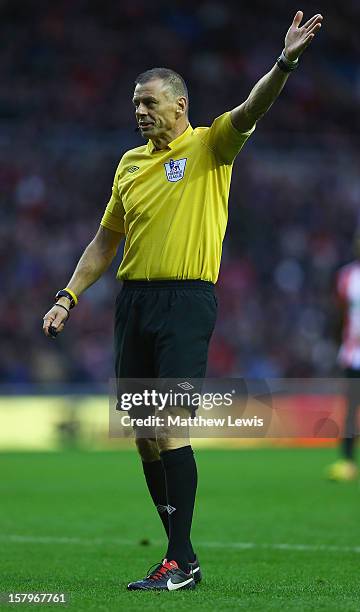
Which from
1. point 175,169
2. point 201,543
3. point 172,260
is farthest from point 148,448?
point 201,543

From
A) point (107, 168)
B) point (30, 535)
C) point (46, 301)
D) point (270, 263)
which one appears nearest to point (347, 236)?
point (270, 263)

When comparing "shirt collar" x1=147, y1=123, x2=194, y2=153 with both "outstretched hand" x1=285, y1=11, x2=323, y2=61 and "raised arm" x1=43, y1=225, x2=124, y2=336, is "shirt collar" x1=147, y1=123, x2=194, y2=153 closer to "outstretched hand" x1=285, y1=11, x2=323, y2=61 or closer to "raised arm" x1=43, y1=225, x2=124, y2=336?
"raised arm" x1=43, y1=225, x2=124, y2=336

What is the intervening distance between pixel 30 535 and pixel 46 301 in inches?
524

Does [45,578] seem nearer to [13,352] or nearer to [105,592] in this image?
[105,592]

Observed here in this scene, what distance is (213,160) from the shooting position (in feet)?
18.8

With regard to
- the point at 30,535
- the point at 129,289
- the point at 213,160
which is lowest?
the point at 30,535

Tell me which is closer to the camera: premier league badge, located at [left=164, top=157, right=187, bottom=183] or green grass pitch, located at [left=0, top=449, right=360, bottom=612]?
green grass pitch, located at [left=0, top=449, right=360, bottom=612]

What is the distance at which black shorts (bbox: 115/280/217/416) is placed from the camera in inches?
217

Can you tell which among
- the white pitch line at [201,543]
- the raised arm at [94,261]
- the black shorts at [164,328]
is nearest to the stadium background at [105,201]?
the white pitch line at [201,543]

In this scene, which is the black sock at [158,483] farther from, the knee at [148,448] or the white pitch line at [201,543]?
the white pitch line at [201,543]

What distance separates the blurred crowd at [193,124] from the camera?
21438 millimetres

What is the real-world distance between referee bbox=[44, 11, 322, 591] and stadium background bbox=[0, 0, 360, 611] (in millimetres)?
4338

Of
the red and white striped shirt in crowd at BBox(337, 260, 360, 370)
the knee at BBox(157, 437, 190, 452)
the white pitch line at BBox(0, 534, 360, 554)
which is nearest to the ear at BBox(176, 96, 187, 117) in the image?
the knee at BBox(157, 437, 190, 452)

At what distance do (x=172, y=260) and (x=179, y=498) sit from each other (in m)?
1.09
